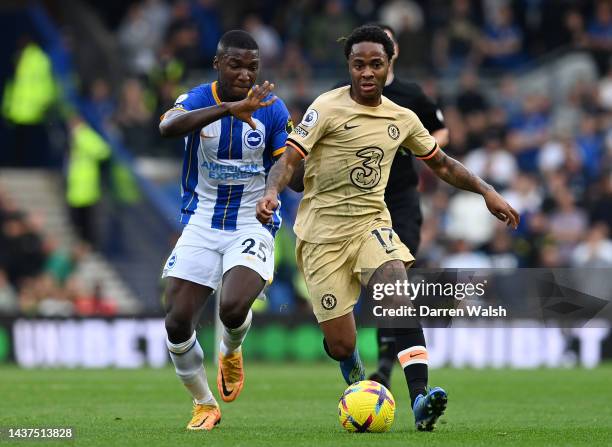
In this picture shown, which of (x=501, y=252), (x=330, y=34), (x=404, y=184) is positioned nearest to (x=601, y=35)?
(x=330, y=34)

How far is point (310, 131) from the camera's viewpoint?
8.41 meters

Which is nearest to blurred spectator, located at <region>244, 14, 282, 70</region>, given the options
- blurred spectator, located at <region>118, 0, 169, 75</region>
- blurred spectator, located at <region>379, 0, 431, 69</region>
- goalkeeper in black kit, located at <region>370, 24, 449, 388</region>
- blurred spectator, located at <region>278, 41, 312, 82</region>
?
blurred spectator, located at <region>278, 41, 312, 82</region>

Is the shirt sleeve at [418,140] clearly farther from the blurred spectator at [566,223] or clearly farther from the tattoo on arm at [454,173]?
the blurred spectator at [566,223]

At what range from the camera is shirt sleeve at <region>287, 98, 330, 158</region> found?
838cm

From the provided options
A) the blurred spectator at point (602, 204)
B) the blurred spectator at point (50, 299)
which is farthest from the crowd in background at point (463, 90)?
the blurred spectator at point (50, 299)

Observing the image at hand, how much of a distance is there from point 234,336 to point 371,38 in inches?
88.2

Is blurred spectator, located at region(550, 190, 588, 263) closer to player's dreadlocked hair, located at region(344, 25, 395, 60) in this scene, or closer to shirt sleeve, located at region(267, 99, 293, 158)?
shirt sleeve, located at region(267, 99, 293, 158)

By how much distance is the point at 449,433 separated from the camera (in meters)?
8.37

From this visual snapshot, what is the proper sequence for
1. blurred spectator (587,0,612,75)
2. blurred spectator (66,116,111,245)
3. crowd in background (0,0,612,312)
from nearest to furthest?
1. crowd in background (0,0,612,312)
2. blurred spectator (66,116,111,245)
3. blurred spectator (587,0,612,75)

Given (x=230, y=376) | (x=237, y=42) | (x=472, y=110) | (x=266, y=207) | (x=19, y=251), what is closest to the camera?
(x=266, y=207)

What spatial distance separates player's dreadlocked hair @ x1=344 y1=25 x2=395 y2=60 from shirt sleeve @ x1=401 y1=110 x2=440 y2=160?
46cm

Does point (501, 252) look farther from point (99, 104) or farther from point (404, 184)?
point (404, 184)

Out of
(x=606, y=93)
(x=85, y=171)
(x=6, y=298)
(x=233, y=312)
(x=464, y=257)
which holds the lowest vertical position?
(x=6, y=298)

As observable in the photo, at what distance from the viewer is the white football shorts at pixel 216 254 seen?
29.4 ft
